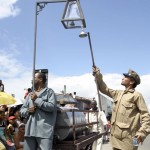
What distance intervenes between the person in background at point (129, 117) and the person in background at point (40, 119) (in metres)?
0.97

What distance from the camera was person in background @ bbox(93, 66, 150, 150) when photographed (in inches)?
201

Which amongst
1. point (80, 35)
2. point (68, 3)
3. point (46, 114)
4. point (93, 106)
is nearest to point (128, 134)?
point (46, 114)

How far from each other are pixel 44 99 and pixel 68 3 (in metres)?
1.91

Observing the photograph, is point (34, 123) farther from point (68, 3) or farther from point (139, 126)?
point (68, 3)

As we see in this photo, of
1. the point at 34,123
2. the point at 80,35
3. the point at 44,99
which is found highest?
the point at 80,35

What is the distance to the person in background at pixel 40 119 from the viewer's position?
16.6 feet

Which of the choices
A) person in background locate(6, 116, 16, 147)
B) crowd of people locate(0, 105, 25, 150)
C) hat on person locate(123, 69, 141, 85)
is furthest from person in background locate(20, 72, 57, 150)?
hat on person locate(123, 69, 141, 85)

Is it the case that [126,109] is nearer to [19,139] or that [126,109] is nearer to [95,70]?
[95,70]

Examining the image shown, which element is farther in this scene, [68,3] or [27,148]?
[68,3]

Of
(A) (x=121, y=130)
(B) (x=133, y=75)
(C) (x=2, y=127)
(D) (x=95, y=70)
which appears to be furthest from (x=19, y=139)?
(B) (x=133, y=75)

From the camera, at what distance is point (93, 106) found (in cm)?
971

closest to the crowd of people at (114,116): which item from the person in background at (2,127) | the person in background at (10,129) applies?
the person in background at (2,127)

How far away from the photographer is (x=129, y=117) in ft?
17.1

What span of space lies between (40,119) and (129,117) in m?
1.35
